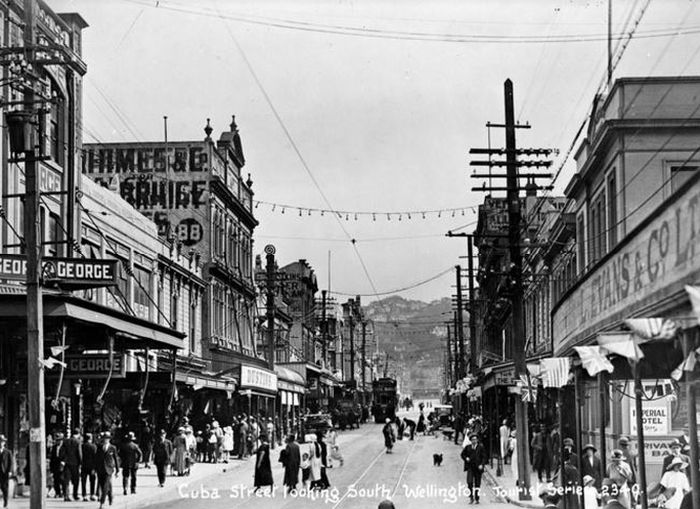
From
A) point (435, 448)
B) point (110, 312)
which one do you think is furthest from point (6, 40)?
Answer: point (435, 448)

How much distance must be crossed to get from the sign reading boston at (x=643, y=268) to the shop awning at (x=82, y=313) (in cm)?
1026

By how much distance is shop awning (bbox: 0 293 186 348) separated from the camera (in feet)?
71.5

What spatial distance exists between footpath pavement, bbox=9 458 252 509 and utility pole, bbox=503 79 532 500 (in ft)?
29.5

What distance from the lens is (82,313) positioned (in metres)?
22.6

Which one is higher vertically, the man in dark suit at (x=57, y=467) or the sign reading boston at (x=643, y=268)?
the sign reading boston at (x=643, y=268)

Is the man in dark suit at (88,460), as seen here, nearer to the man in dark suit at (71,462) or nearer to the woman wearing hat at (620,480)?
the man in dark suit at (71,462)

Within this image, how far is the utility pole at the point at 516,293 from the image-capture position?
2662cm

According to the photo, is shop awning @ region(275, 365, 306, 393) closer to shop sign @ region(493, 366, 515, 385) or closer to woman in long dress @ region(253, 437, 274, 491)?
shop sign @ region(493, 366, 515, 385)

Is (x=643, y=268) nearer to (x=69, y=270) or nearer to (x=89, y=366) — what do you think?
(x=69, y=270)

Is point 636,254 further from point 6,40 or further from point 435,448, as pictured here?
point 435,448

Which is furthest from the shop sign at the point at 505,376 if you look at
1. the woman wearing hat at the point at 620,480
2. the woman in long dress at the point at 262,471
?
the woman wearing hat at the point at 620,480

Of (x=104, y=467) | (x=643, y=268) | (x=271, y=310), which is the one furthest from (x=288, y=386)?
(x=643, y=268)

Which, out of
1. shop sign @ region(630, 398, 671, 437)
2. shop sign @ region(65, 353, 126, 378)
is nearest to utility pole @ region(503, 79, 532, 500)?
shop sign @ region(630, 398, 671, 437)

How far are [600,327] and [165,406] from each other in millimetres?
29869
